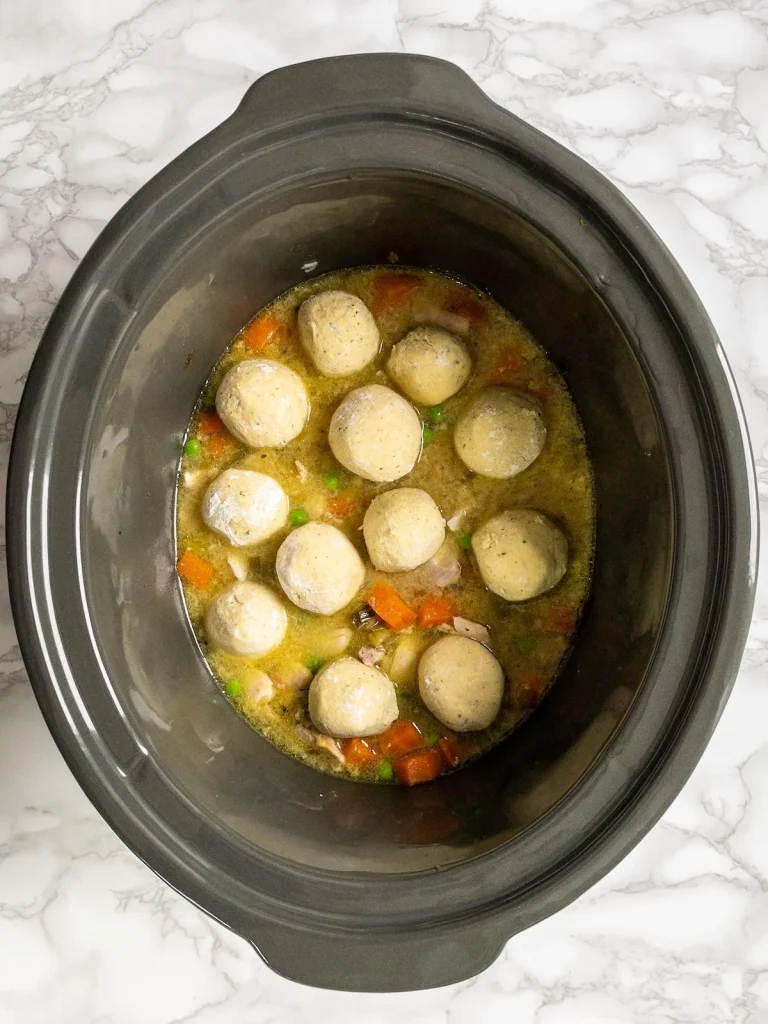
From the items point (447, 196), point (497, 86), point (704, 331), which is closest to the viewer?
point (704, 331)

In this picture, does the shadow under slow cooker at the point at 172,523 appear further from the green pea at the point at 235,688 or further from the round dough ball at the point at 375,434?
the round dough ball at the point at 375,434

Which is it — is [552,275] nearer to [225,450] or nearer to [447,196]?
[447,196]

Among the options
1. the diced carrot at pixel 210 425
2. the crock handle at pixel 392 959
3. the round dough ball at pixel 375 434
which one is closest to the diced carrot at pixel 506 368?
the round dough ball at pixel 375 434

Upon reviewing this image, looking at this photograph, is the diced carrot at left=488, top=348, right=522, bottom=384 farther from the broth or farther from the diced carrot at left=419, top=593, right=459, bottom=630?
the diced carrot at left=419, top=593, right=459, bottom=630

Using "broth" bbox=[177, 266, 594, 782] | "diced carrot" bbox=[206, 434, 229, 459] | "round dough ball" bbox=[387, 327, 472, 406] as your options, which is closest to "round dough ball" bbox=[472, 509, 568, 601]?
"broth" bbox=[177, 266, 594, 782]

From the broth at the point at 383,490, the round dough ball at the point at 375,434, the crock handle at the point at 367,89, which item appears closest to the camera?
the crock handle at the point at 367,89

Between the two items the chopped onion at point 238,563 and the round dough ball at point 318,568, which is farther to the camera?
the chopped onion at point 238,563

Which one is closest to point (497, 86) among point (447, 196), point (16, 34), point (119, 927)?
point (447, 196)

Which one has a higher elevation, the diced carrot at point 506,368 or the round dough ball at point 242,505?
the diced carrot at point 506,368
